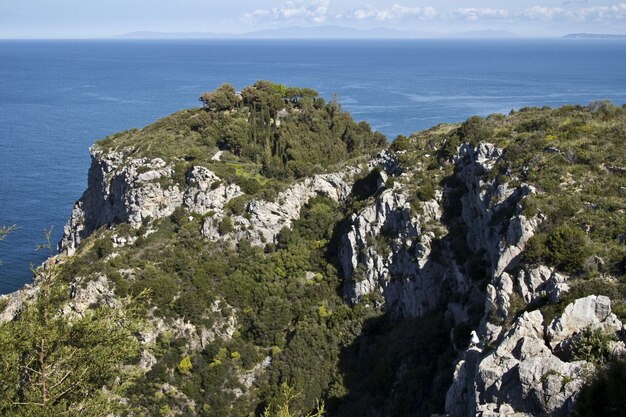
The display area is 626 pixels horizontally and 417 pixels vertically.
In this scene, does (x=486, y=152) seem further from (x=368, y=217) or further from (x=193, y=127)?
(x=193, y=127)

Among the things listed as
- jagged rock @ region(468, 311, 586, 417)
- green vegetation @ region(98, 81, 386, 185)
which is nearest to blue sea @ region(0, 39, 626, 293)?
green vegetation @ region(98, 81, 386, 185)

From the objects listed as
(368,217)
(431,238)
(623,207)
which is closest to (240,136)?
(368,217)

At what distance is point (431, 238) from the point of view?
3653 centimetres

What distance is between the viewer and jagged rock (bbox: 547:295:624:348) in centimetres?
1933

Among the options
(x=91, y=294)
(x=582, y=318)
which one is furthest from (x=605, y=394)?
(x=91, y=294)

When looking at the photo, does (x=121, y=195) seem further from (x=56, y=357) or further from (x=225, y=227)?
(x=56, y=357)

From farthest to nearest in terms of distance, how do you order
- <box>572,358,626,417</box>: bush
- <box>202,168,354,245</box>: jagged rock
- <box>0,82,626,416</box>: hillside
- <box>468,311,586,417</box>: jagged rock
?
<box>202,168,354,245</box>: jagged rock, <box>0,82,626,416</box>: hillside, <box>468,311,586,417</box>: jagged rock, <box>572,358,626,417</box>: bush

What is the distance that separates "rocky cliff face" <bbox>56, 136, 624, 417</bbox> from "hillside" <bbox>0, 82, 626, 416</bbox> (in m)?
0.11

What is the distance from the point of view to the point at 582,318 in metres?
19.7

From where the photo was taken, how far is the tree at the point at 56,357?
49.6ft

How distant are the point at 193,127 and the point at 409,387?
42.6 m

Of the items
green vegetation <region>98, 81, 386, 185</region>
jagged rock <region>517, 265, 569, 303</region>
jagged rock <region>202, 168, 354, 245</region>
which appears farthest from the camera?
green vegetation <region>98, 81, 386, 185</region>

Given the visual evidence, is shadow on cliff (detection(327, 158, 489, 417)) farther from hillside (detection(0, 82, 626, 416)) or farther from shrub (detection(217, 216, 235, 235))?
shrub (detection(217, 216, 235, 235))

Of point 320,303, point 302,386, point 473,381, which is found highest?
point 473,381
